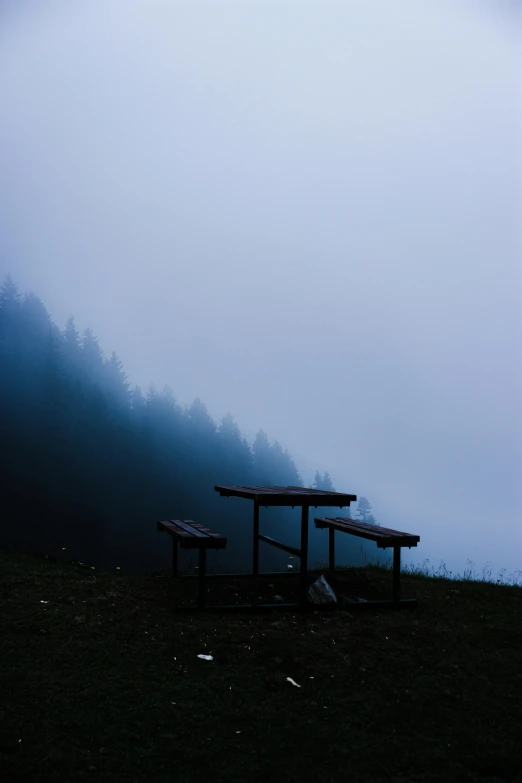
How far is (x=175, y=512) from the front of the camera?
3759 cm

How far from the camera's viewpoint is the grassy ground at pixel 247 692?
3.01 meters

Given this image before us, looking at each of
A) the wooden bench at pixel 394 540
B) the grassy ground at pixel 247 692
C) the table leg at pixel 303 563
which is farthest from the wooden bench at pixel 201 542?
the wooden bench at pixel 394 540

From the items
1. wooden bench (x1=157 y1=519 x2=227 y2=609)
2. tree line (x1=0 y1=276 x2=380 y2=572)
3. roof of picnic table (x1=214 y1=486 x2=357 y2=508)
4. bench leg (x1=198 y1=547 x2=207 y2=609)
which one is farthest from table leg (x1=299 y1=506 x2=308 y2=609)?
tree line (x1=0 y1=276 x2=380 y2=572)

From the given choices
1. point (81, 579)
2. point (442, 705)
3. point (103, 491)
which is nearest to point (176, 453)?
point (103, 491)

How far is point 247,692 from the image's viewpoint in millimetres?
3857

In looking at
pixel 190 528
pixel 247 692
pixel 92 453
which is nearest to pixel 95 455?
pixel 92 453

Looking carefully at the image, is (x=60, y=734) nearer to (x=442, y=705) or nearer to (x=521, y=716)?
(x=442, y=705)

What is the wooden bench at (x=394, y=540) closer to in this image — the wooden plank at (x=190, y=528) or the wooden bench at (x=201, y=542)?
the wooden bench at (x=201, y=542)

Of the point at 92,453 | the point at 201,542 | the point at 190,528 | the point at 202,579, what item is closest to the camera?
the point at 201,542

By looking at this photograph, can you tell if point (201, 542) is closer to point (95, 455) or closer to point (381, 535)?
point (381, 535)

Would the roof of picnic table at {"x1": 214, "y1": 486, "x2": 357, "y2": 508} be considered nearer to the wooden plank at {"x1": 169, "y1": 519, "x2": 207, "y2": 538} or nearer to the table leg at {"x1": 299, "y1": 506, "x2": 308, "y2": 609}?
the table leg at {"x1": 299, "y1": 506, "x2": 308, "y2": 609}

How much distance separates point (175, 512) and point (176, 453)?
1363cm

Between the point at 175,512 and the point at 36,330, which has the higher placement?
the point at 36,330

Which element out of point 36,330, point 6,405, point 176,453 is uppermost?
point 36,330
